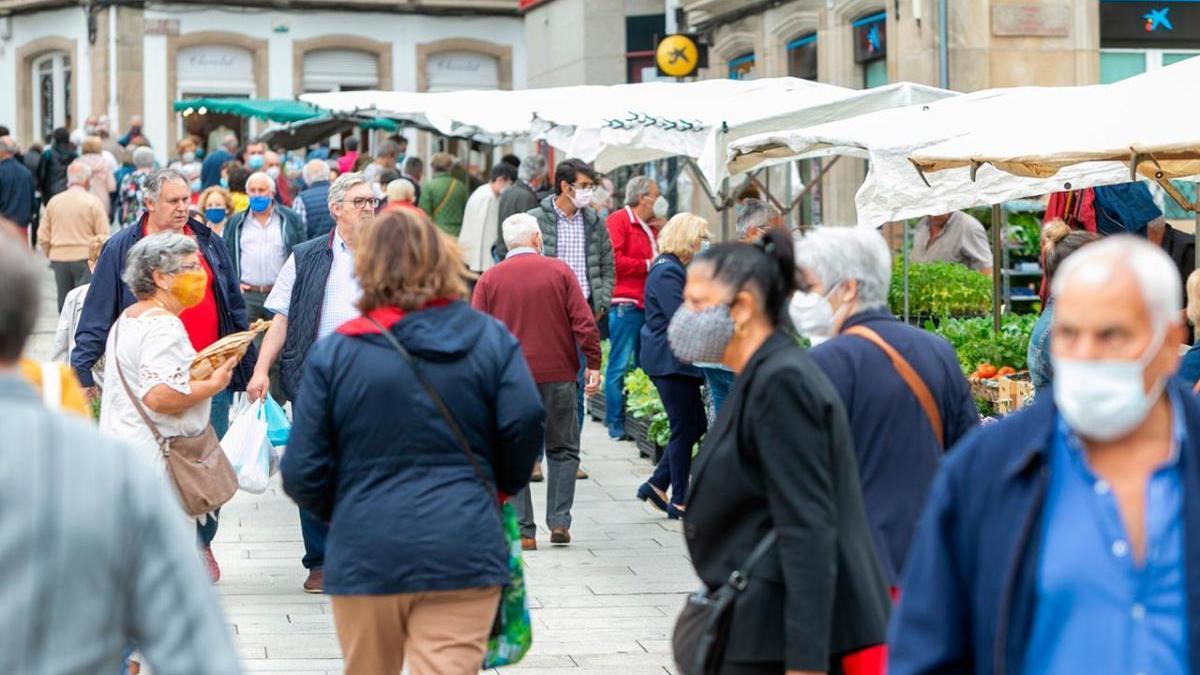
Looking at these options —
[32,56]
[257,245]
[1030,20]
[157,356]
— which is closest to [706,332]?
[157,356]

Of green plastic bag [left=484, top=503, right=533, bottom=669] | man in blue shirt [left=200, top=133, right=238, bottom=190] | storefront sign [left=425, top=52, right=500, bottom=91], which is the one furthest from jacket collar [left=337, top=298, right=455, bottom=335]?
storefront sign [left=425, top=52, right=500, bottom=91]

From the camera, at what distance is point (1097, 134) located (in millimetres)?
9852

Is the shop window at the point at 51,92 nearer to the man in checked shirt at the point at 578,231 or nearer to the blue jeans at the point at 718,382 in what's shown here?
the man in checked shirt at the point at 578,231

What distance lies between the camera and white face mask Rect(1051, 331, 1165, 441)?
130 inches

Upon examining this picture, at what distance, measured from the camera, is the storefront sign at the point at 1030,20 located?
2034 centimetres

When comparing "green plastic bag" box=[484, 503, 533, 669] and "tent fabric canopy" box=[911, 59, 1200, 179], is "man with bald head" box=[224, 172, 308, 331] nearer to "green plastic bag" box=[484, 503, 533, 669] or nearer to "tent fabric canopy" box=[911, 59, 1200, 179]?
"tent fabric canopy" box=[911, 59, 1200, 179]

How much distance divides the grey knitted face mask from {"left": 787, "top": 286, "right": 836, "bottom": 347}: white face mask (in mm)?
502

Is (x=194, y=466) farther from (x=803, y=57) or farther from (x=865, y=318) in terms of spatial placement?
(x=803, y=57)

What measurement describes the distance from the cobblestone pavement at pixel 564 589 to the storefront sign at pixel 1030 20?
27.7 feet

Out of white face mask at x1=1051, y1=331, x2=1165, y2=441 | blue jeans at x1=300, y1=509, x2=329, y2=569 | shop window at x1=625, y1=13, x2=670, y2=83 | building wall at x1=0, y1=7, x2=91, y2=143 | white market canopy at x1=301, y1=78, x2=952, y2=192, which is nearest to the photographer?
white face mask at x1=1051, y1=331, x2=1165, y2=441

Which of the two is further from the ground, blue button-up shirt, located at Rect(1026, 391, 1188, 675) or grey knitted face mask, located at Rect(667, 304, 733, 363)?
grey knitted face mask, located at Rect(667, 304, 733, 363)

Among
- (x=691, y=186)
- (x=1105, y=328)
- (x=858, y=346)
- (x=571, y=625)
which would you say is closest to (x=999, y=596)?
(x=1105, y=328)

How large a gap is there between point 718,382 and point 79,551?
8.44 meters

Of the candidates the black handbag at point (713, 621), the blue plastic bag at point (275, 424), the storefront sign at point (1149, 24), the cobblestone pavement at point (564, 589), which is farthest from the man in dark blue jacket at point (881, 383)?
the storefront sign at point (1149, 24)
